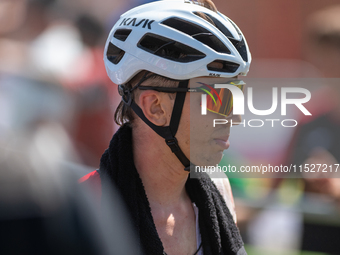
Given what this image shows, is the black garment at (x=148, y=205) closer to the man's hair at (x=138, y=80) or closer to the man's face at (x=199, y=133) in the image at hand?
the man's hair at (x=138, y=80)

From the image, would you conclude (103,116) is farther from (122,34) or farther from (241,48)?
(241,48)

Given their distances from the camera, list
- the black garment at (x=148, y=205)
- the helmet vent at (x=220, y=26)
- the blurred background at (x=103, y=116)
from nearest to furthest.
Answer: the black garment at (x=148, y=205), the helmet vent at (x=220, y=26), the blurred background at (x=103, y=116)

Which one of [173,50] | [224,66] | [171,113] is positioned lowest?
[171,113]

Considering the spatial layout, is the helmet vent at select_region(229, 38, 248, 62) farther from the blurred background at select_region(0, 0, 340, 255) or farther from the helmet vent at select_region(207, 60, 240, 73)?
the blurred background at select_region(0, 0, 340, 255)

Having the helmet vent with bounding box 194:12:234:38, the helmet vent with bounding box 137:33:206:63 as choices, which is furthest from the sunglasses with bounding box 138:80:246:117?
the helmet vent with bounding box 194:12:234:38

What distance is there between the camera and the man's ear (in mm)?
2156

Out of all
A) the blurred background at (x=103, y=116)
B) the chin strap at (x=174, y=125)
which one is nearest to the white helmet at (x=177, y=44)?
the chin strap at (x=174, y=125)

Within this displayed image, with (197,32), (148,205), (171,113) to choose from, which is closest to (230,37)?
(197,32)

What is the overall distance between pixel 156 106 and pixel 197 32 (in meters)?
0.52

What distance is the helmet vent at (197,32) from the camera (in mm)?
2127

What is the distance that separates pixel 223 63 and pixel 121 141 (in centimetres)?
81

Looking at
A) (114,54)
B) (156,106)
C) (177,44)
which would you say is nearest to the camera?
(177,44)

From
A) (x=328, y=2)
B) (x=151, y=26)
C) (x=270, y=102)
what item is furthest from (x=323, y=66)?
(x=151, y=26)

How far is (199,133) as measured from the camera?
214cm
